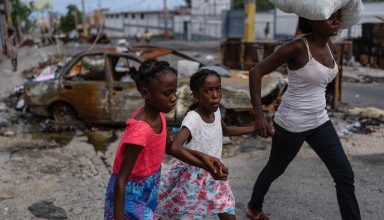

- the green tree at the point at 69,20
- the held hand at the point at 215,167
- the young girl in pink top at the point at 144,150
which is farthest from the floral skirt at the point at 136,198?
the green tree at the point at 69,20

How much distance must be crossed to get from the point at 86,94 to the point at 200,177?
4706 mm

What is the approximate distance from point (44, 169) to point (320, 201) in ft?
10.4

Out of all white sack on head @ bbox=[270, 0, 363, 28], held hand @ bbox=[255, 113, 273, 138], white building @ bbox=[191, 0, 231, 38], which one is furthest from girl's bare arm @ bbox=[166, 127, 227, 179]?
white building @ bbox=[191, 0, 231, 38]

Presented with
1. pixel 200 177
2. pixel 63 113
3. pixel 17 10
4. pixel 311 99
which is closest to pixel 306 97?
pixel 311 99

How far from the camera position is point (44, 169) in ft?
17.1

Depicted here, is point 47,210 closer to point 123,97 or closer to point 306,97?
point 306,97

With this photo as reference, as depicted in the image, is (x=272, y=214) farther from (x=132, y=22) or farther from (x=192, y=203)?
(x=132, y=22)

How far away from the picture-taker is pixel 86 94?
699 centimetres

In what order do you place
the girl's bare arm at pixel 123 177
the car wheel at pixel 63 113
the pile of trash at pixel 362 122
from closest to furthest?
1. the girl's bare arm at pixel 123 177
2. the pile of trash at pixel 362 122
3. the car wheel at pixel 63 113

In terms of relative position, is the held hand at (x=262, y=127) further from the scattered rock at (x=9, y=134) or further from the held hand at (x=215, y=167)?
the scattered rock at (x=9, y=134)

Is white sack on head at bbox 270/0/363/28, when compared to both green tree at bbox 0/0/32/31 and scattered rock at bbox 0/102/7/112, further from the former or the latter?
green tree at bbox 0/0/32/31

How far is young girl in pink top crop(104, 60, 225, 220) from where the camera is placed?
6.69 ft

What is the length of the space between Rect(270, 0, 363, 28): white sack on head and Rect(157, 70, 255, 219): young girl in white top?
72 centimetres

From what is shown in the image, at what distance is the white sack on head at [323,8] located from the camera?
106 inches
